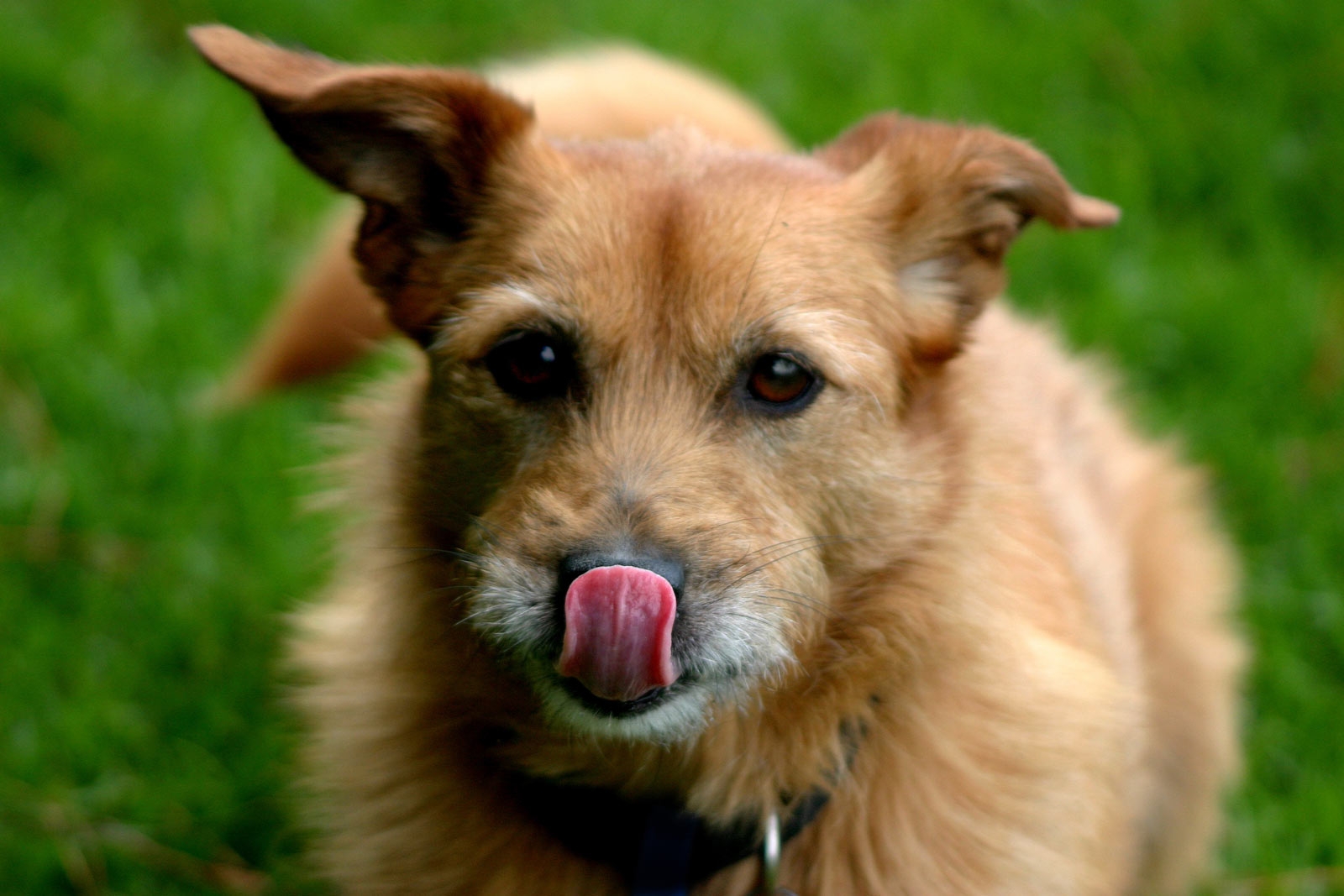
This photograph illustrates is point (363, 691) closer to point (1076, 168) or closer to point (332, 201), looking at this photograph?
point (332, 201)

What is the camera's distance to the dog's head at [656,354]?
8.57 ft

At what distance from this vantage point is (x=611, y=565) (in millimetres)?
2490

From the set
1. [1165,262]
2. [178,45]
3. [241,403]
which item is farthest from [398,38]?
[1165,262]

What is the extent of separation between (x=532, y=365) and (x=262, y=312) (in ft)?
10.6

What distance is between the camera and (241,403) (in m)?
4.66

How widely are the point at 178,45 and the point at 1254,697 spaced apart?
5.34m

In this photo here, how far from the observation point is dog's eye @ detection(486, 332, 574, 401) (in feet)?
9.21

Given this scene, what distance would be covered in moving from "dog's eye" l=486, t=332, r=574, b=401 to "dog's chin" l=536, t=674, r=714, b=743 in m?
0.56

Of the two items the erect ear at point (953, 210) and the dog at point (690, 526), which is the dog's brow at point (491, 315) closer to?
the dog at point (690, 526)

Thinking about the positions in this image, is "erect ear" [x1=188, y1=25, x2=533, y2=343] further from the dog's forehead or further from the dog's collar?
the dog's collar

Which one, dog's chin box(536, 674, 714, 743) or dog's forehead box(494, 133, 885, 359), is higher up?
dog's forehead box(494, 133, 885, 359)

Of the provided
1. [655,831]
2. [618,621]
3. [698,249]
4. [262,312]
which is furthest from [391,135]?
[262,312]

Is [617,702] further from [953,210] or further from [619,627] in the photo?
[953,210]

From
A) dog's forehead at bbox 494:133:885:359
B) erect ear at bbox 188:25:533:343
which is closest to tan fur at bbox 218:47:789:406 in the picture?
erect ear at bbox 188:25:533:343
